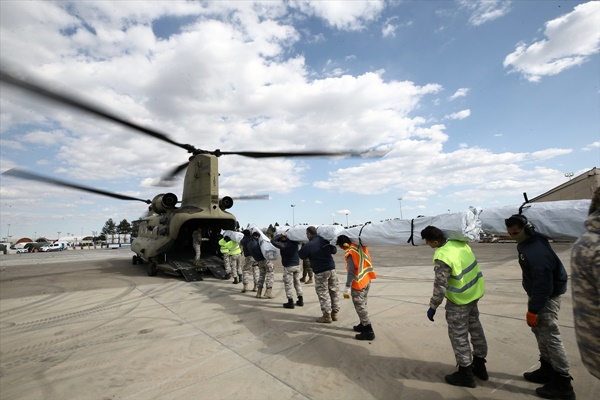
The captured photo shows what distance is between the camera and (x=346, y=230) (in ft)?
17.7

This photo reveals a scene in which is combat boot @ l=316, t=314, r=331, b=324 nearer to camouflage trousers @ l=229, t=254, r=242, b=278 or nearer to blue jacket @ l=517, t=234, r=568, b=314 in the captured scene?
blue jacket @ l=517, t=234, r=568, b=314

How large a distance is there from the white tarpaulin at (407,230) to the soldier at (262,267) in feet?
8.19

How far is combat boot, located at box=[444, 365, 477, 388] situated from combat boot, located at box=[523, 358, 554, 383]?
2.17ft

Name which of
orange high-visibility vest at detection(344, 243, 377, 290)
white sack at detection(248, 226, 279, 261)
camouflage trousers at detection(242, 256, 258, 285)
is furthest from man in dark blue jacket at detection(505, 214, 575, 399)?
camouflage trousers at detection(242, 256, 258, 285)

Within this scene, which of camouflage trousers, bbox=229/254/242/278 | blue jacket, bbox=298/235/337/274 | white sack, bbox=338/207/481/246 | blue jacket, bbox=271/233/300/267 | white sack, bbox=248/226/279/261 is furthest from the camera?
camouflage trousers, bbox=229/254/242/278

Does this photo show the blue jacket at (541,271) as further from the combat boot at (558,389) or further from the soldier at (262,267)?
the soldier at (262,267)

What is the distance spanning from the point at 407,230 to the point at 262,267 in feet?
15.7

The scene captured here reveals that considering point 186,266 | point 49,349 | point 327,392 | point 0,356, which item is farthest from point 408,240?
point 186,266

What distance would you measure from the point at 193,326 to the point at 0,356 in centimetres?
296

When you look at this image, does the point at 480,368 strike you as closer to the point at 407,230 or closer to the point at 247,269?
the point at 407,230

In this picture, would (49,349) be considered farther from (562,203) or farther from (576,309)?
(562,203)

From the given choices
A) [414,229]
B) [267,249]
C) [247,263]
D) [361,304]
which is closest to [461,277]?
[414,229]

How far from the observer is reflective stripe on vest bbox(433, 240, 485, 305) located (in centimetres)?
347

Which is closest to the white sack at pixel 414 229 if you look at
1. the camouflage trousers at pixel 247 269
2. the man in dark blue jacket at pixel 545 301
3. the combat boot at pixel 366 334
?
the man in dark blue jacket at pixel 545 301
